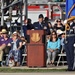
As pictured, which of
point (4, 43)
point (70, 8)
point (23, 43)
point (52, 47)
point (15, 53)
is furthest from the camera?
point (70, 8)

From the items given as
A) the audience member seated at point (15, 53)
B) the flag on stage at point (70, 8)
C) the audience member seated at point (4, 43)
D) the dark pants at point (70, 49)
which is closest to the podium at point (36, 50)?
the audience member seated at point (15, 53)

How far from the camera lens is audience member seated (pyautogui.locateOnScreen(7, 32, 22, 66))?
15008mm

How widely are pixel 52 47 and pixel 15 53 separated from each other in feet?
4.57

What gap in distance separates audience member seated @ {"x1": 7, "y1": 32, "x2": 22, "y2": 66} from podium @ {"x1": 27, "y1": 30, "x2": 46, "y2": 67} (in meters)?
0.72

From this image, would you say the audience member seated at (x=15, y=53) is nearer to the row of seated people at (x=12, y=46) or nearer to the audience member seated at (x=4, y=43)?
the row of seated people at (x=12, y=46)

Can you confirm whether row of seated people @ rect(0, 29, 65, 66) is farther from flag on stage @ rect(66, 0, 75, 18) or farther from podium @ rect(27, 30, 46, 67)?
flag on stage @ rect(66, 0, 75, 18)

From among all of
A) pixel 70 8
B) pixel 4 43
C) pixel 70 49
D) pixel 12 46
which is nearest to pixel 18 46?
pixel 12 46

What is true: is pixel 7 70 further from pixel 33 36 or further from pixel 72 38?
pixel 72 38

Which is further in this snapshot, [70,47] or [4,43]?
[4,43]

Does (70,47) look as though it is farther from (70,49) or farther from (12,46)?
(12,46)

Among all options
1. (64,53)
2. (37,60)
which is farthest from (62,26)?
(37,60)

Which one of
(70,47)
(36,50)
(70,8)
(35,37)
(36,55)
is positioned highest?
(70,8)

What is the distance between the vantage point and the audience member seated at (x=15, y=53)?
15.0 m

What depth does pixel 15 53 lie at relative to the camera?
49.5 feet
